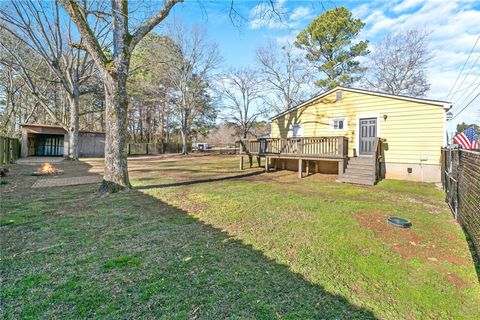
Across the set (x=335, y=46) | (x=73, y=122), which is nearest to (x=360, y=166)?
(x=335, y=46)

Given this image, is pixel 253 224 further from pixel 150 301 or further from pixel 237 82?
pixel 237 82

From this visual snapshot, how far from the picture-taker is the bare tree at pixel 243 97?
2778cm

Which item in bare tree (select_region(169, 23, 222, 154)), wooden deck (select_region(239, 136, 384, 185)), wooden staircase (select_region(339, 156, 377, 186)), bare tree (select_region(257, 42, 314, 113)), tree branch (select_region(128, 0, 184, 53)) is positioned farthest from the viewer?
bare tree (select_region(169, 23, 222, 154))

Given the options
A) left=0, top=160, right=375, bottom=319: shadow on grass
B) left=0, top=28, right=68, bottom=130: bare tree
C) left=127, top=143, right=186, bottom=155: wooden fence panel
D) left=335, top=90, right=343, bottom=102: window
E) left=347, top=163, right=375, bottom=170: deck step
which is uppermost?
left=0, top=28, right=68, bottom=130: bare tree

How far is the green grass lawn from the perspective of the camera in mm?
2172

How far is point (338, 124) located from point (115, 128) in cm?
1002

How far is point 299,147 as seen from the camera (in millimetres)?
10641

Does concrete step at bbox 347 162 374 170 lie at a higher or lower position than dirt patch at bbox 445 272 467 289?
higher

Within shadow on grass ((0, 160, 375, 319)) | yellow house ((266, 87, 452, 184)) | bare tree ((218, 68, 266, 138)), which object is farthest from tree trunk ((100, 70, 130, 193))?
bare tree ((218, 68, 266, 138))

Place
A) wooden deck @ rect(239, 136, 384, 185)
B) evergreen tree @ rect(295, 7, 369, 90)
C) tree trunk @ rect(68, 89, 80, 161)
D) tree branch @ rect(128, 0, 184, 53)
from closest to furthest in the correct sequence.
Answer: tree branch @ rect(128, 0, 184, 53) → wooden deck @ rect(239, 136, 384, 185) → tree trunk @ rect(68, 89, 80, 161) → evergreen tree @ rect(295, 7, 369, 90)

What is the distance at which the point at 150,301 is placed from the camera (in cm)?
218

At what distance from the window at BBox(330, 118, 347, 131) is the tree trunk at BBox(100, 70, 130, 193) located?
9596 mm

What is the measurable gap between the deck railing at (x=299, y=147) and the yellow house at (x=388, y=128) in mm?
260

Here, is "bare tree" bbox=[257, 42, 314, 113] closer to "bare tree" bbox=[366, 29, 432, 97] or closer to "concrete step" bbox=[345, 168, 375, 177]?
"bare tree" bbox=[366, 29, 432, 97]
